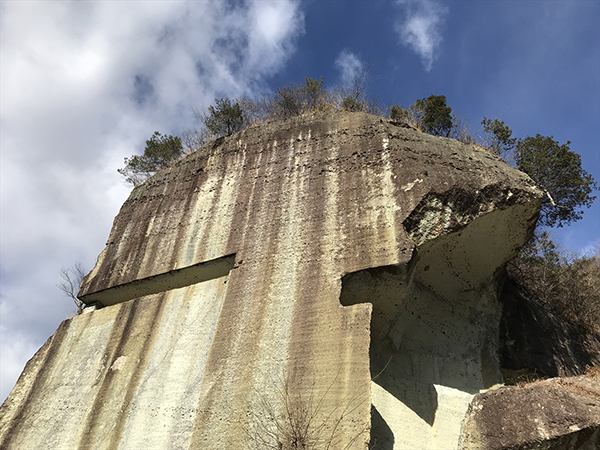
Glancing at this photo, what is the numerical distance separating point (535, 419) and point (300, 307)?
2819mm

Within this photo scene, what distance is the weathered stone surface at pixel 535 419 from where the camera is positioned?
16.7 ft

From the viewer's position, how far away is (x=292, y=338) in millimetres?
5906

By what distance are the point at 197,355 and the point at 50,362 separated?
278 centimetres

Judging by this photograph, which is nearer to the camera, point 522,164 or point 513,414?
point 513,414

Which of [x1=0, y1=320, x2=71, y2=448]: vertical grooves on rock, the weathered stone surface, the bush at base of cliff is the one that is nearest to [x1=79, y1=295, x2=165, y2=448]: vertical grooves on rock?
[x1=0, y1=320, x2=71, y2=448]: vertical grooves on rock

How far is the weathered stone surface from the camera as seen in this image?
509 centimetres

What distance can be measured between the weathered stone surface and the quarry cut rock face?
111cm

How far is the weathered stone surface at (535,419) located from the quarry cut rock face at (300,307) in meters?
1.11

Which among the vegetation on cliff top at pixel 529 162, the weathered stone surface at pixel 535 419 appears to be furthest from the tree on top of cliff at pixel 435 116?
the weathered stone surface at pixel 535 419

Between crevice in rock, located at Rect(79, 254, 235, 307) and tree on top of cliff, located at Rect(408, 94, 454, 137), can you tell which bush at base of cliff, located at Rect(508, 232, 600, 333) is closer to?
tree on top of cliff, located at Rect(408, 94, 454, 137)

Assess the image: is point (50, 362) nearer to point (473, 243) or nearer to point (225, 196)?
point (225, 196)

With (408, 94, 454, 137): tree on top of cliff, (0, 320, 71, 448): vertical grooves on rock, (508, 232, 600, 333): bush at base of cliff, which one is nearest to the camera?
(0, 320, 71, 448): vertical grooves on rock

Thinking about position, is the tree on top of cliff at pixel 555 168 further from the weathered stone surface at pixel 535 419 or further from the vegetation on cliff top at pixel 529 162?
the weathered stone surface at pixel 535 419

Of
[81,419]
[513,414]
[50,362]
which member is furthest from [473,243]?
[50,362]
